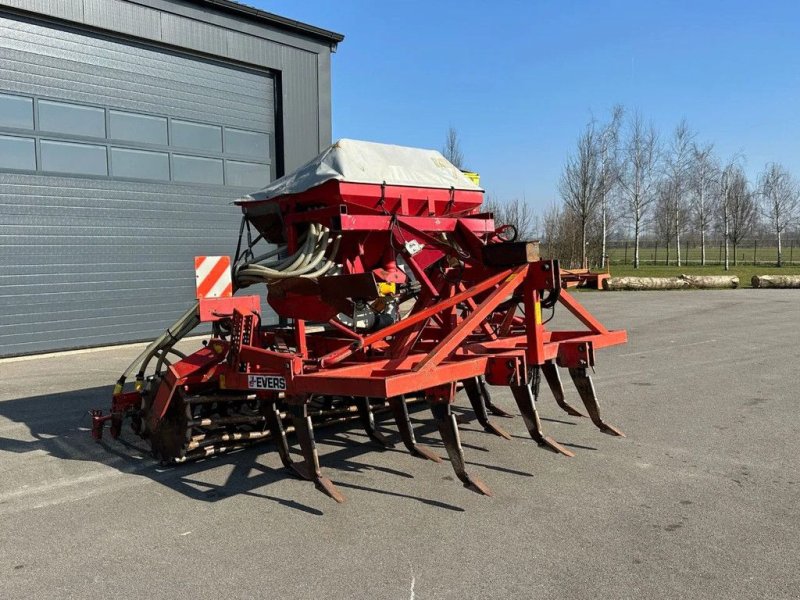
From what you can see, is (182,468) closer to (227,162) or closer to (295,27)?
(227,162)

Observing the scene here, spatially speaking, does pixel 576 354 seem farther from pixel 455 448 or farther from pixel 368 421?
pixel 368 421

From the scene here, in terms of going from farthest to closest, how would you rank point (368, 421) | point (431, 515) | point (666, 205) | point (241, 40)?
point (666, 205), point (241, 40), point (368, 421), point (431, 515)

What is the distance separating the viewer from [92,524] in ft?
13.3

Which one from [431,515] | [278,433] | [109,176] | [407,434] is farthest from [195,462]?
[109,176]

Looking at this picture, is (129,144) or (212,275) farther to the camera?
(129,144)

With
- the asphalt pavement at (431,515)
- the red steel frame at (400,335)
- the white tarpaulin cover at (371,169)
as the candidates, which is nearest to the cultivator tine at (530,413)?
the red steel frame at (400,335)

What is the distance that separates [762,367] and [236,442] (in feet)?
23.3

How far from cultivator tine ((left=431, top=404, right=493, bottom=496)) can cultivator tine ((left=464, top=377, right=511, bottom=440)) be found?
129 cm

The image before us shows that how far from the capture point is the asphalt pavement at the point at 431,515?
10.6 feet

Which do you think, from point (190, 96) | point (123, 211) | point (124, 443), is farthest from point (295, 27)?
point (124, 443)

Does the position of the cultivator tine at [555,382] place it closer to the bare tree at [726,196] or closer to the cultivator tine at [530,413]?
the cultivator tine at [530,413]

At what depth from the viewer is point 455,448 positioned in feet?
14.2

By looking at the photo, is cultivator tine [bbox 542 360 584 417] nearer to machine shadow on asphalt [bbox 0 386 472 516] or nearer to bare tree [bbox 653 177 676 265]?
machine shadow on asphalt [bbox 0 386 472 516]

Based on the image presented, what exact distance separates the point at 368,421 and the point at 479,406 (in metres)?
0.96
